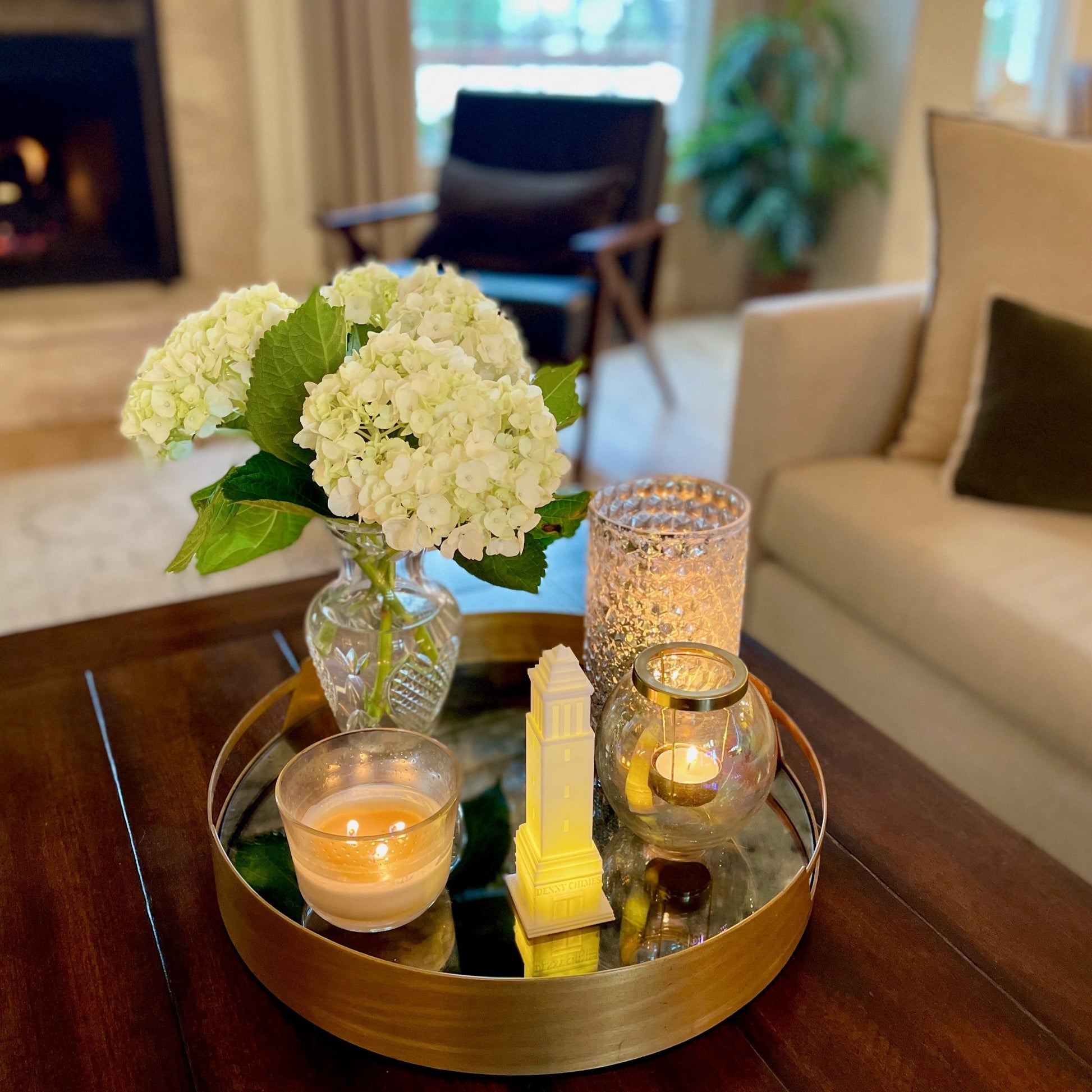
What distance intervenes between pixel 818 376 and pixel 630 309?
129cm

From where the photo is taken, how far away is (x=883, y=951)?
79 cm

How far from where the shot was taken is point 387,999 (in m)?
0.71

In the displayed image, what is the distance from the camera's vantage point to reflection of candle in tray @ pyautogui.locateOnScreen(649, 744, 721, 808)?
0.79 meters

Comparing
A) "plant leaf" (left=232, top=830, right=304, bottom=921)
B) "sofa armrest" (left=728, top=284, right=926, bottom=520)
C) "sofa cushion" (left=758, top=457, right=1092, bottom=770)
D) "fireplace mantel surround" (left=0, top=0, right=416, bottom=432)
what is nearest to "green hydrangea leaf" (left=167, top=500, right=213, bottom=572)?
"plant leaf" (left=232, top=830, right=304, bottom=921)

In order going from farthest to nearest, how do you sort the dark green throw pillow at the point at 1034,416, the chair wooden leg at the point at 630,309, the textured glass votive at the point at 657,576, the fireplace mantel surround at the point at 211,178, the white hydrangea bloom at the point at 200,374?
the fireplace mantel surround at the point at 211,178 < the chair wooden leg at the point at 630,309 < the dark green throw pillow at the point at 1034,416 < the textured glass votive at the point at 657,576 < the white hydrangea bloom at the point at 200,374

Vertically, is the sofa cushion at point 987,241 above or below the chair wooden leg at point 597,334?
above

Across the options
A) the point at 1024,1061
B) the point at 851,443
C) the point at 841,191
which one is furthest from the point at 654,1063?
the point at 841,191

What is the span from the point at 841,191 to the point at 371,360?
12.8 ft

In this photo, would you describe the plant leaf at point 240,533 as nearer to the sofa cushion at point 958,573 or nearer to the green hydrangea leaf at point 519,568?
the green hydrangea leaf at point 519,568

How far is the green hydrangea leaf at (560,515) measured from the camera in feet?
2.82

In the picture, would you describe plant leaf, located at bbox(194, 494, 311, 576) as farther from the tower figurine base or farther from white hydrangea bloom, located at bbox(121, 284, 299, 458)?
the tower figurine base

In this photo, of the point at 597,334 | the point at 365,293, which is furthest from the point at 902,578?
the point at 597,334

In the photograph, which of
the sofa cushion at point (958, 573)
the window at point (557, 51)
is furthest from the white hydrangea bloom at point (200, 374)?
the window at point (557, 51)

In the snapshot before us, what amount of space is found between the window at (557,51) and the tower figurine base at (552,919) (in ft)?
11.6
